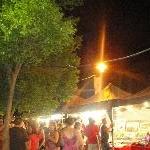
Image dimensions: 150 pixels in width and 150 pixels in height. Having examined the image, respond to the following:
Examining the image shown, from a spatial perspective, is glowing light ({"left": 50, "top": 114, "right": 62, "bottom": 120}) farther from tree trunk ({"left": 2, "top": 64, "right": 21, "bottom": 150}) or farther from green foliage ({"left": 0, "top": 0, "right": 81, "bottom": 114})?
tree trunk ({"left": 2, "top": 64, "right": 21, "bottom": 150})

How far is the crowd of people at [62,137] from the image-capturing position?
12406 millimetres

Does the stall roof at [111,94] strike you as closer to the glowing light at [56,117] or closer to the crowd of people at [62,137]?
the crowd of people at [62,137]

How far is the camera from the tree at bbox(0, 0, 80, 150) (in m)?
16.1

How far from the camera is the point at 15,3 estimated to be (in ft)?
54.8

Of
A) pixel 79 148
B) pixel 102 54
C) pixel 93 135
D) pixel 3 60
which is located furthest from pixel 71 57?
pixel 102 54

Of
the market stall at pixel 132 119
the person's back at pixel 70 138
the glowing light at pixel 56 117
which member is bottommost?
the person's back at pixel 70 138

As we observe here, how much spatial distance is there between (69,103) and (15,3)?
835 cm

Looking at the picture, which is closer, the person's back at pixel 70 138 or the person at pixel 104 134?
the person's back at pixel 70 138

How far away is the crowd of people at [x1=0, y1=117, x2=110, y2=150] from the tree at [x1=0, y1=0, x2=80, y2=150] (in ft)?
3.35

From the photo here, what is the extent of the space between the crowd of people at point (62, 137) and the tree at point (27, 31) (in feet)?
3.35

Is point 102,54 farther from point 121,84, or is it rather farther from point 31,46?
point 31,46

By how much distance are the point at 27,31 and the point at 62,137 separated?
4832 millimetres

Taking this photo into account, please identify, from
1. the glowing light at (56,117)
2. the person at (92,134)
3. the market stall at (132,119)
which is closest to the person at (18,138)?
the market stall at (132,119)

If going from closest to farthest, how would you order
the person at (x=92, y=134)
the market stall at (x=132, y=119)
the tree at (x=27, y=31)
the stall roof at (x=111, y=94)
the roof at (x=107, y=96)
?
the tree at (x=27, y=31)
the market stall at (x=132, y=119)
the person at (x=92, y=134)
the stall roof at (x=111, y=94)
the roof at (x=107, y=96)
